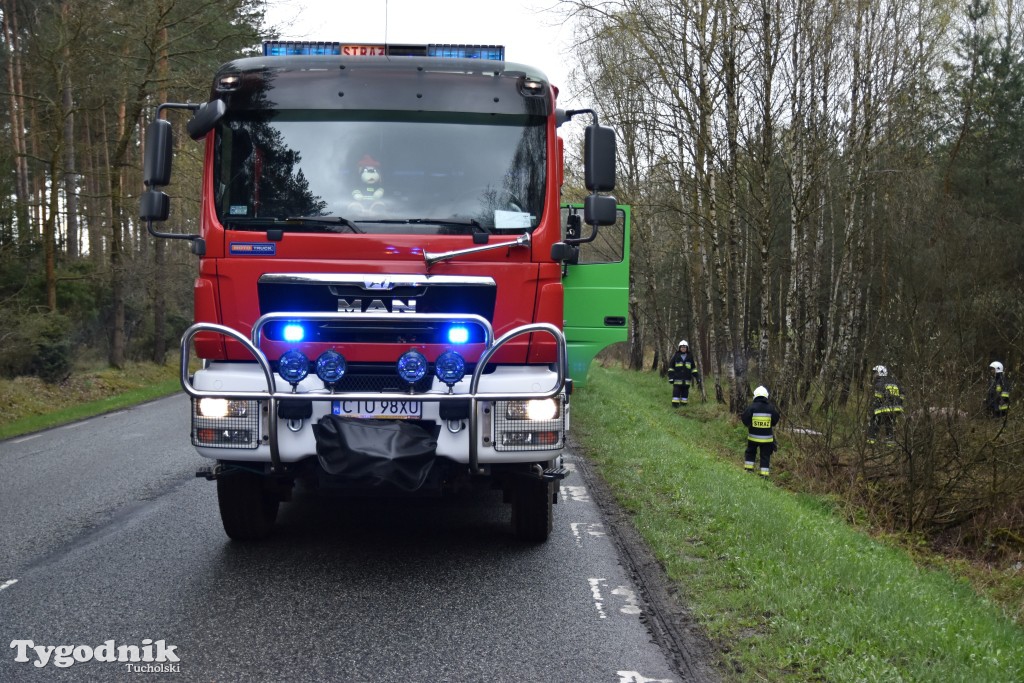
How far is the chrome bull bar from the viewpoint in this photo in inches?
211

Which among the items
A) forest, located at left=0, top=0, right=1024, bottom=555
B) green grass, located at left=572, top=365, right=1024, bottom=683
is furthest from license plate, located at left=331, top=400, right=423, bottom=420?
forest, located at left=0, top=0, right=1024, bottom=555

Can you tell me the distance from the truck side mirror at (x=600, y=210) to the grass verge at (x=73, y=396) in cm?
1126

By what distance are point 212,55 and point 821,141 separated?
1679 cm

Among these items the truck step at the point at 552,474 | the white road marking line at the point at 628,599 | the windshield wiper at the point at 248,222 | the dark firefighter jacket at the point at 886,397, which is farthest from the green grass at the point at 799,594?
the windshield wiper at the point at 248,222

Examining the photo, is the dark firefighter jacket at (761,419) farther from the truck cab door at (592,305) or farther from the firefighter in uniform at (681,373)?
the firefighter in uniform at (681,373)

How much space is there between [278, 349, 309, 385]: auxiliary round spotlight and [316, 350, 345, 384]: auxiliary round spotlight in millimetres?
99

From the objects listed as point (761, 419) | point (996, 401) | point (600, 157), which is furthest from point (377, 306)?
point (761, 419)

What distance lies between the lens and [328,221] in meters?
5.95

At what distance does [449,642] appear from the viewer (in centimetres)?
467

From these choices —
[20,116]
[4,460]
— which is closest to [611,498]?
[4,460]

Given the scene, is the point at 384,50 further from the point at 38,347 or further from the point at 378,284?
the point at 38,347

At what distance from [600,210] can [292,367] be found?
2403 mm

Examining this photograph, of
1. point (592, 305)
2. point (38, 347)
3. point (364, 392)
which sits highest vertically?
point (592, 305)

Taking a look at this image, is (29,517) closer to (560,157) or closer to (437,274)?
(437,274)
